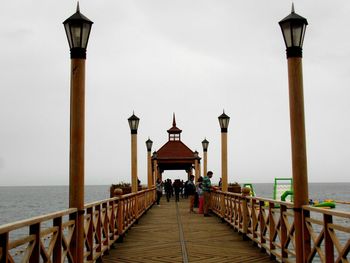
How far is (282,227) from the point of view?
23.9ft

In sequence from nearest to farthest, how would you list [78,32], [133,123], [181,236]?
[78,32], [181,236], [133,123]

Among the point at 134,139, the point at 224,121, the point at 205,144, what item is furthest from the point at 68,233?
the point at 205,144

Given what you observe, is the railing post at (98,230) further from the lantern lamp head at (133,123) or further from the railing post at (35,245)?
the lantern lamp head at (133,123)

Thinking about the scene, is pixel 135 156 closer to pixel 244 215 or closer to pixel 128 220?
pixel 128 220

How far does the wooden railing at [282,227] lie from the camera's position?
17.1 ft

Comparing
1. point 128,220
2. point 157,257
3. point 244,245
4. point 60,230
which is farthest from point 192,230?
point 60,230

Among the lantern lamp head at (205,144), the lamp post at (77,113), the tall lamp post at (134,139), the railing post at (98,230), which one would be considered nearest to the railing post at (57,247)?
the lamp post at (77,113)

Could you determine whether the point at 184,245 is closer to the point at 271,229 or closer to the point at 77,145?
the point at 271,229

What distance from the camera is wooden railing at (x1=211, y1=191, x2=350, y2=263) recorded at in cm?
520

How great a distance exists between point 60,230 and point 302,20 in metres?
4.30

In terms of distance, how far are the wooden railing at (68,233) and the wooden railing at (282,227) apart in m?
2.86

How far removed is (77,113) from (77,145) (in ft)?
1.50

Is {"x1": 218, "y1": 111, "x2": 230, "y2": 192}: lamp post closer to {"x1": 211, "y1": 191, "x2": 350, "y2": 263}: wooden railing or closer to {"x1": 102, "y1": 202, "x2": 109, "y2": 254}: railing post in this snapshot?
{"x1": 211, "y1": 191, "x2": 350, "y2": 263}: wooden railing

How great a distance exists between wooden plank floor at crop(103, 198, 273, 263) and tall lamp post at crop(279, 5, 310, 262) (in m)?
1.88
